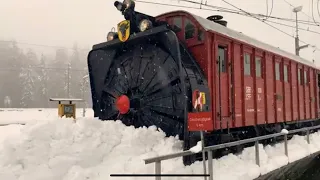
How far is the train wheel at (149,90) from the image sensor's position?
8.21 meters

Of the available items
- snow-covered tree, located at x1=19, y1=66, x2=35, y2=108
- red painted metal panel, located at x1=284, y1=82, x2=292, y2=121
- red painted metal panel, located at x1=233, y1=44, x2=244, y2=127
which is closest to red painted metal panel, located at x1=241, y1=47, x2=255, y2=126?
red painted metal panel, located at x1=233, y1=44, x2=244, y2=127

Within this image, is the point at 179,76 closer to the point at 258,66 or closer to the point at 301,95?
the point at 258,66

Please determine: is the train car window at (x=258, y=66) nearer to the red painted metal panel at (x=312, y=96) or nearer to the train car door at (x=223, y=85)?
the train car door at (x=223, y=85)

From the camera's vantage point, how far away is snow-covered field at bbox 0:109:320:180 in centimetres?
643

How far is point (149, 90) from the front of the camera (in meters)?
8.77

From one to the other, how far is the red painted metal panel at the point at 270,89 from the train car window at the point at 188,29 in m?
3.86

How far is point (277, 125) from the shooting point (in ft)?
40.9

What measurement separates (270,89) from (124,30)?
5.62 m

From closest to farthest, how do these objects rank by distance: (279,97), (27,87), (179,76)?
(179,76), (279,97), (27,87)

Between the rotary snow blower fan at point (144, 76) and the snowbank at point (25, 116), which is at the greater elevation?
the rotary snow blower fan at point (144, 76)

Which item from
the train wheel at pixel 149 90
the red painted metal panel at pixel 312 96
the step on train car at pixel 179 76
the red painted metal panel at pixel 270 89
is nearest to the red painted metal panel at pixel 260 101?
the step on train car at pixel 179 76

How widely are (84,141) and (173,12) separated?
415cm

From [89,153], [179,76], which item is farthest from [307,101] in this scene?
[89,153]

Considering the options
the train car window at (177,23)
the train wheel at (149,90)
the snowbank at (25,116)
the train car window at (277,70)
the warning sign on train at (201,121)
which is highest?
the train car window at (177,23)
